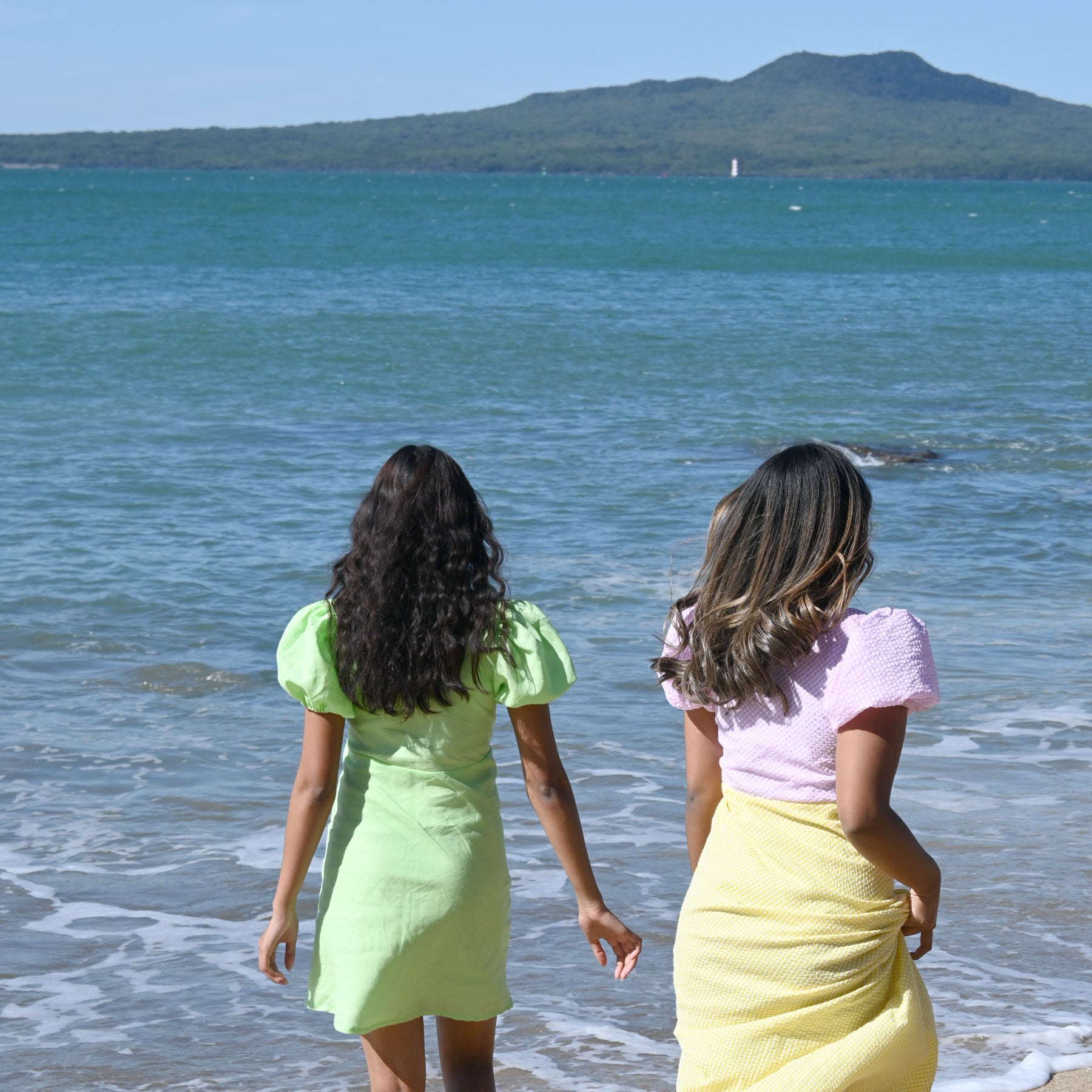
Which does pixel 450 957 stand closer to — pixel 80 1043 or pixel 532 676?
pixel 532 676

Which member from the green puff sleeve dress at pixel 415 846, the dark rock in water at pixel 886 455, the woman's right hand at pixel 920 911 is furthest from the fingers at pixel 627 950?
the dark rock in water at pixel 886 455

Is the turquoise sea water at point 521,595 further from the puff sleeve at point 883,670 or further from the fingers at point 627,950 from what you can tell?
the puff sleeve at point 883,670

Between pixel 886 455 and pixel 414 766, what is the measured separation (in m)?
13.2

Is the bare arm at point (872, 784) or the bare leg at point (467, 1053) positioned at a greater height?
the bare arm at point (872, 784)

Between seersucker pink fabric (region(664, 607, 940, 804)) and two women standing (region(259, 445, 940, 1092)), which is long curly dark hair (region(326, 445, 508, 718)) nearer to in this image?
two women standing (region(259, 445, 940, 1092))

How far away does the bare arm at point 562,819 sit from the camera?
280 centimetres

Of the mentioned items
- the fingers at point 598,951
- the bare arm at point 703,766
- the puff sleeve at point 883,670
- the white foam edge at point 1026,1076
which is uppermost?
the puff sleeve at point 883,670

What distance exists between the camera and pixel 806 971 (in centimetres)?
235

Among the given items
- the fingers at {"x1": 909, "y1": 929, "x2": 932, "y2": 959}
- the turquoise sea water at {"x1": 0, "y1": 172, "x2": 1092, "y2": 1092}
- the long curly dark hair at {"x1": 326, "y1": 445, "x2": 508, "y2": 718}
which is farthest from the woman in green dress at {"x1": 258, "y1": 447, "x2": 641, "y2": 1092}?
the turquoise sea water at {"x1": 0, "y1": 172, "x2": 1092, "y2": 1092}

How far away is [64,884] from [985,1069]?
3.30m

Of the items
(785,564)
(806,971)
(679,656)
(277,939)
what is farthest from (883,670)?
(277,939)

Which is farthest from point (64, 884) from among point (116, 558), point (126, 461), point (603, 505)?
point (126, 461)

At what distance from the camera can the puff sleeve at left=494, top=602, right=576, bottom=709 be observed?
2.75m

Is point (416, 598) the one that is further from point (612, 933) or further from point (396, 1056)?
point (396, 1056)
